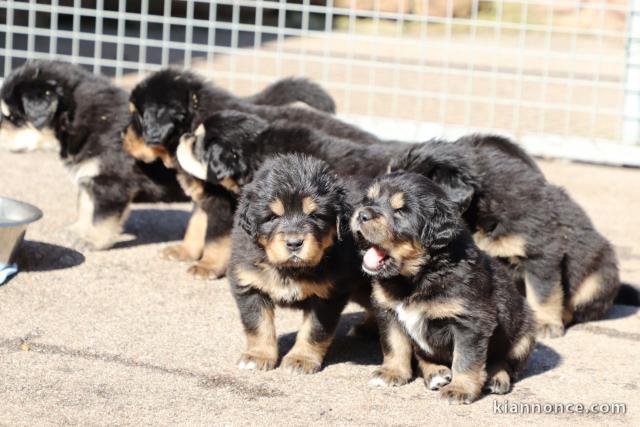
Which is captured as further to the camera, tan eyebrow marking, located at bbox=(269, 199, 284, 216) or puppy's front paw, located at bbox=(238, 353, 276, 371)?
puppy's front paw, located at bbox=(238, 353, 276, 371)

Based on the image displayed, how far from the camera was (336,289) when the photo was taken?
4621 mm

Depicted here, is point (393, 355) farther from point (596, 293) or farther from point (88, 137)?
point (88, 137)

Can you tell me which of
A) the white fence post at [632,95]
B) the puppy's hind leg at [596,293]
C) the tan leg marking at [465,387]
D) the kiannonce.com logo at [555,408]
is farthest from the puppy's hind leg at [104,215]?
the white fence post at [632,95]

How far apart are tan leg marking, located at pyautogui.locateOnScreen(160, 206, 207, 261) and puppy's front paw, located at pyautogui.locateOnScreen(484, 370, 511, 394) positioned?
2494mm

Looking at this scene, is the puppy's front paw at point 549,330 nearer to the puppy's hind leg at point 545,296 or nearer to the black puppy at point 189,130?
the puppy's hind leg at point 545,296

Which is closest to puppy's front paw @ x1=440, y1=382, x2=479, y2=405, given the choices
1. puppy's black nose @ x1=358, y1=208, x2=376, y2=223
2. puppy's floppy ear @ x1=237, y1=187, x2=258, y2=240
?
puppy's black nose @ x1=358, y1=208, x2=376, y2=223

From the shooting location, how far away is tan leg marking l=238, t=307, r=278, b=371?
15.3 feet

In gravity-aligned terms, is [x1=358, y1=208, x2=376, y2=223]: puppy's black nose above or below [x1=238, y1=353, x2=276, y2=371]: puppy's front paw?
above

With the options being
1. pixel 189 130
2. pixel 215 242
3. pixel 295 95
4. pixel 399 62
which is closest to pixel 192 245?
pixel 215 242

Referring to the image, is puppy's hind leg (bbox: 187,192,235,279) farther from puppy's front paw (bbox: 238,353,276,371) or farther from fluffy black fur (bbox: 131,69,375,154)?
puppy's front paw (bbox: 238,353,276,371)

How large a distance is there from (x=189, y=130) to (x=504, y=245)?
206 centimetres

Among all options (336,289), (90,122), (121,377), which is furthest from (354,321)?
(90,122)

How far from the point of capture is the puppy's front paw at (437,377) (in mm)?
4540

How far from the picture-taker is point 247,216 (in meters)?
4.50
